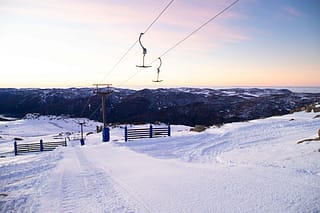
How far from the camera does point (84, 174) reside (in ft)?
34.0

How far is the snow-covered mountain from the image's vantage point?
66.0 m

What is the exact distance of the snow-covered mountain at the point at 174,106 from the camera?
66.0 metres

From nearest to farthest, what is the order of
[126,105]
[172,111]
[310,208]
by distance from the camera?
1. [310,208]
2. [172,111]
3. [126,105]

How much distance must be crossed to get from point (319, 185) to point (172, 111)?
71512 millimetres

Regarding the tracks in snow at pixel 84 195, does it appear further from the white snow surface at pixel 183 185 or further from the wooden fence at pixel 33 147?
the wooden fence at pixel 33 147

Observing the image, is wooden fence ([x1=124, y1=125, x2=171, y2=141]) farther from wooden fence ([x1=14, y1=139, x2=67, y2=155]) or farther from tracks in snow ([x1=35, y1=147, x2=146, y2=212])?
wooden fence ([x1=14, y1=139, x2=67, y2=155])

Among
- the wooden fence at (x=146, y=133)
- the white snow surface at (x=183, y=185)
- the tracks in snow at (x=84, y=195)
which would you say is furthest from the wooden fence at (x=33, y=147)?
the tracks in snow at (x=84, y=195)

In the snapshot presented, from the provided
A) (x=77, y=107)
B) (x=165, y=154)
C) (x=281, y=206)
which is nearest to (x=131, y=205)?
(x=281, y=206)

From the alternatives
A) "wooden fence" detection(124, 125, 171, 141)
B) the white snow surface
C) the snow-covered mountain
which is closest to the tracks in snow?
the white snow surface

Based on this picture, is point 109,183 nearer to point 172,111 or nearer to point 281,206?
point 281,206

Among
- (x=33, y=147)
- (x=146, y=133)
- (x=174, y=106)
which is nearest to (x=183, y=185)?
(x=146, y=133)

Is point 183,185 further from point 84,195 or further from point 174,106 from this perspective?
point 174,106

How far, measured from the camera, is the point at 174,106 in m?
87.0

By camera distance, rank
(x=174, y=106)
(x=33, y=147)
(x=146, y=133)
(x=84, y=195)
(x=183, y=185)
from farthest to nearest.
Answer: (x=174, y=106), (x=33, y=147), (x=146, y=133), (x=183, y=185), (x=84, y=195)
